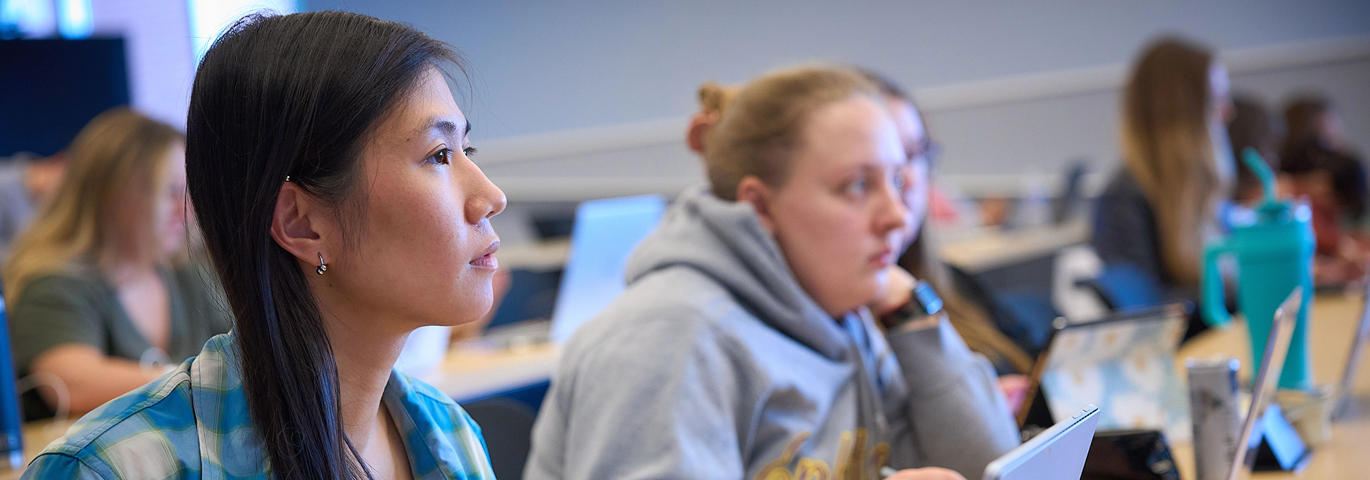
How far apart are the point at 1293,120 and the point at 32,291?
5.42 metres

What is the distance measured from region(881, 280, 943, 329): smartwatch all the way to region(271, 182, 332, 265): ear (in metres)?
0.92

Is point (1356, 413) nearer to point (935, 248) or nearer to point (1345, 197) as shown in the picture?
point (935, 248)

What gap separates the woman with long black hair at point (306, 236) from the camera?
2.22ft

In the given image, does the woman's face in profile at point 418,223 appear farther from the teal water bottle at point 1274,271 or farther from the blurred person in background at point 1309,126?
the blurred person in background at point 1309,126

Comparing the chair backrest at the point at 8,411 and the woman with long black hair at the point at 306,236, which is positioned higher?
the woman with long black hair at the point at 306,236

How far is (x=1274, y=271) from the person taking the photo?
4.99 feet

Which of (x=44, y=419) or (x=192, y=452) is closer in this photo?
(x=192, y=452)

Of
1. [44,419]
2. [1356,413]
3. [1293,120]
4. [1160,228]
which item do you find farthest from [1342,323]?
[1293,120]

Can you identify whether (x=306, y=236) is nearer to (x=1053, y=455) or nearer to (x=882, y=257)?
(x=1053, y=455)

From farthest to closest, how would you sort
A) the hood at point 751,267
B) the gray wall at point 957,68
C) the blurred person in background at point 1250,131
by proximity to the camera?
the gray wall at point 957,68 < the blurred person in background at point 1250,131 < the hood at point 751,267

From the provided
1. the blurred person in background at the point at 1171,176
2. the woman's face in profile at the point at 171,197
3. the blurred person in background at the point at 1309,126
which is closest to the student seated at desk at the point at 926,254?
the blurred person in background at the point at 1171,176

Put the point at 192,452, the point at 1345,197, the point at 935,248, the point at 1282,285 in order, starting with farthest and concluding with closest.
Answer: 1. the point at 1345,197
2. the point at 935,248
3. the point at 1282,285
4. the point at 192,452

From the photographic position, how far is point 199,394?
693 millimetres

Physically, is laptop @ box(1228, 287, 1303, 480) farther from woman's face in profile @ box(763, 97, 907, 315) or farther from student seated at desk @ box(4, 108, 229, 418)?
student seated at desk @ box(4, 108, 229, 418)
